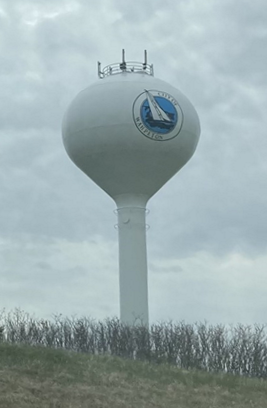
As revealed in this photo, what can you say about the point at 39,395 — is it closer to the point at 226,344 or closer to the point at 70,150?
the point at 226,344

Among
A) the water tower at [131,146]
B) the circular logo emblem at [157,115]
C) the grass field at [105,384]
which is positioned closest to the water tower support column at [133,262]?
the water tower at [131,146]

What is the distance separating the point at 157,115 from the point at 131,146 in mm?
1541

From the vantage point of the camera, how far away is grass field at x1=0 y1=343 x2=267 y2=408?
48.3ft

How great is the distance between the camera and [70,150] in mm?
25422

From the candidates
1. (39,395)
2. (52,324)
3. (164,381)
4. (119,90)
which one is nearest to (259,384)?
(164,381)

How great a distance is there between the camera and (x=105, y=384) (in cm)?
1598

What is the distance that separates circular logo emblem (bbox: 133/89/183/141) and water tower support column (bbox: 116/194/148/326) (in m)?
2.40

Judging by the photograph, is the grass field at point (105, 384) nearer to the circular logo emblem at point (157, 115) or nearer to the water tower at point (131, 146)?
the water tower at point (131, 146)

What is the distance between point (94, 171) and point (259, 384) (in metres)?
9.52

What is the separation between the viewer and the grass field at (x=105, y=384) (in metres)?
14.7

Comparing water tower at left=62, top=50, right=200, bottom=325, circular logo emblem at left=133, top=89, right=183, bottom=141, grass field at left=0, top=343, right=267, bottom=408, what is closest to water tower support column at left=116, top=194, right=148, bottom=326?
water tower at left=62, top=50, right=200, bottom=325

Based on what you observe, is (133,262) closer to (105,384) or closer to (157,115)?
(157,115)

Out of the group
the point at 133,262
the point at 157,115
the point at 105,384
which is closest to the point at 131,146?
the point at 157,115

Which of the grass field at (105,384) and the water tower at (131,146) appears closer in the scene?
the grass field at (105,384)
